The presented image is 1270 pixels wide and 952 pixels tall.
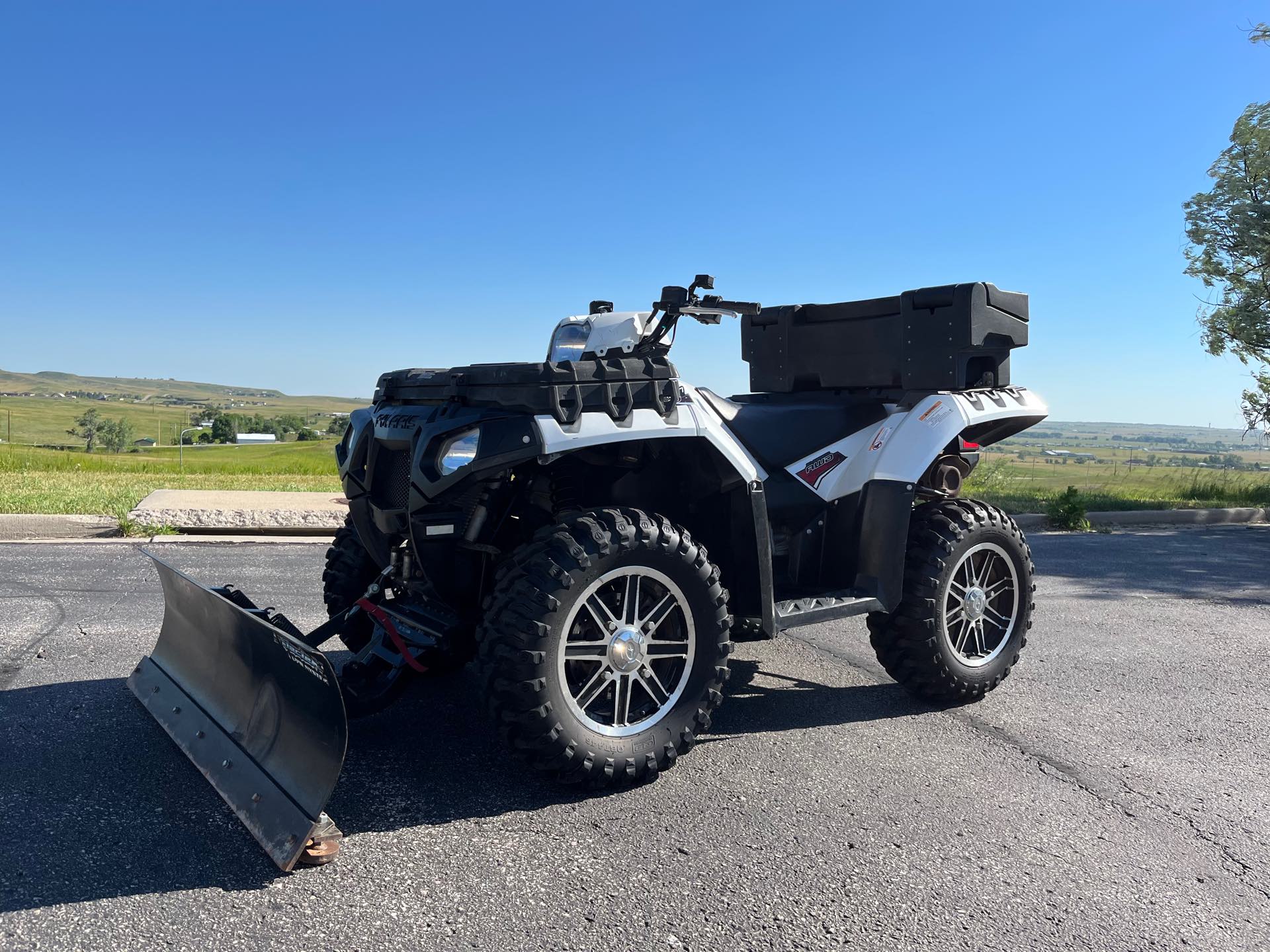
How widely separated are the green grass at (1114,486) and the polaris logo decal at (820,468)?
8.50 meters

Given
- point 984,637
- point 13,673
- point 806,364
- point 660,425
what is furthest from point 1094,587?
point 13,673

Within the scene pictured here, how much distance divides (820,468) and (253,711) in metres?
2.59

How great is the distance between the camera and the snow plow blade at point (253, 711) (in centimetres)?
277

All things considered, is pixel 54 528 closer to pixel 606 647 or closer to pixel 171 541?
pixel 171 541

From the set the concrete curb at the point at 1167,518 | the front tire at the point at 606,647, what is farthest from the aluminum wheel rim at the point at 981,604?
the concrete curb at the point at 1167,518

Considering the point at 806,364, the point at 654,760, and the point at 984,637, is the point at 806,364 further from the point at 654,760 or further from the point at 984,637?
the point at 654,760

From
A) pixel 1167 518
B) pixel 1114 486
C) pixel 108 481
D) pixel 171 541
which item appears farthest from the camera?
pixel 1114 486

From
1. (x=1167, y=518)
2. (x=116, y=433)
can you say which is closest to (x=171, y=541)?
(x=1167, y=518)

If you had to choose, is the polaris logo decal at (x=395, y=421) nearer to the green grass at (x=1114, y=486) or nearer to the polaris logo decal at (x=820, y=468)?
the polaris logo decal at (x=820, y=468)

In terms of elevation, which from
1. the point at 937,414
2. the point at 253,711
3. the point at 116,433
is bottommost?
the point at 116,433

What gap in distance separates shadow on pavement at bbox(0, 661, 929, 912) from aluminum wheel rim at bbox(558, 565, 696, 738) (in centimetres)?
32

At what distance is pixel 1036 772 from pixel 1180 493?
13845 millimetres

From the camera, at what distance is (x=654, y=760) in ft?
11.1

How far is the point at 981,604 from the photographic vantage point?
453 centimetres
